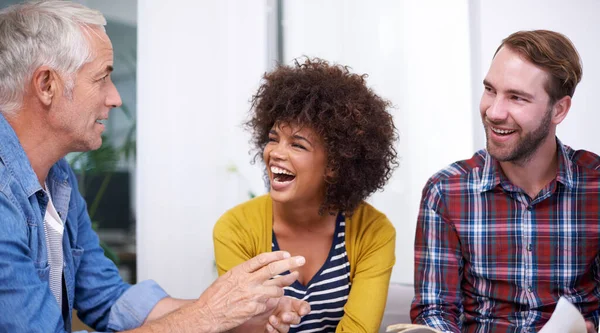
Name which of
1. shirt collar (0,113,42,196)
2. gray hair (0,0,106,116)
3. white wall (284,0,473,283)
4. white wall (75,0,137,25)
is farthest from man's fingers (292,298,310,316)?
white wall (75,0,137,25)

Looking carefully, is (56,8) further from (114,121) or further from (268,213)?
(114,121)

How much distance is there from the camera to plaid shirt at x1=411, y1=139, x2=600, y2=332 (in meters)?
1.99

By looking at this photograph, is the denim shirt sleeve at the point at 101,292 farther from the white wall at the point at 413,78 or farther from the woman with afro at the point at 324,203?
the white wall at the point at 413,78

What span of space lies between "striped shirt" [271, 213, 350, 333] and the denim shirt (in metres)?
0.48

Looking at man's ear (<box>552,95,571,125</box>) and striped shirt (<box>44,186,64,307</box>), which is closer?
striped shirt (<box>44,186,64,307</box>)

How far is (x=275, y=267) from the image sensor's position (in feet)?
5.39

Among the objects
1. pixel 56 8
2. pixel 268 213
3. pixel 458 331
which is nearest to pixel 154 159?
pixel 268 213

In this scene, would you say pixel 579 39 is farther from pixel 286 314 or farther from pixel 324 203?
pixel 286 314

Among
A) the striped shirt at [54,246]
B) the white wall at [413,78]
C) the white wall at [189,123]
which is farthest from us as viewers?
the white wall at [189,123]

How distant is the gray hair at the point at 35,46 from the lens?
5.36 feet

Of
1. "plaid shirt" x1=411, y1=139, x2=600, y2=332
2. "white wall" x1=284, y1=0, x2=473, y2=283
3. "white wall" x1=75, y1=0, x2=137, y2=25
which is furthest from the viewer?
"white wall" x1=75, y1=0, x2=137, y2=25

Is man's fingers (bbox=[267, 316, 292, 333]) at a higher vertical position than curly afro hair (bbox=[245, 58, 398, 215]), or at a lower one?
lower

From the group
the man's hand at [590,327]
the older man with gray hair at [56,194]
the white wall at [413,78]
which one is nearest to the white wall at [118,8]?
the white wall at [413,78]

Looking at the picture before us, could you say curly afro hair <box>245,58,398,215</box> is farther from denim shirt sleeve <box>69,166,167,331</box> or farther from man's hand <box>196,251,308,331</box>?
denim shirt sleeve <box>69,166,167,331</box>
